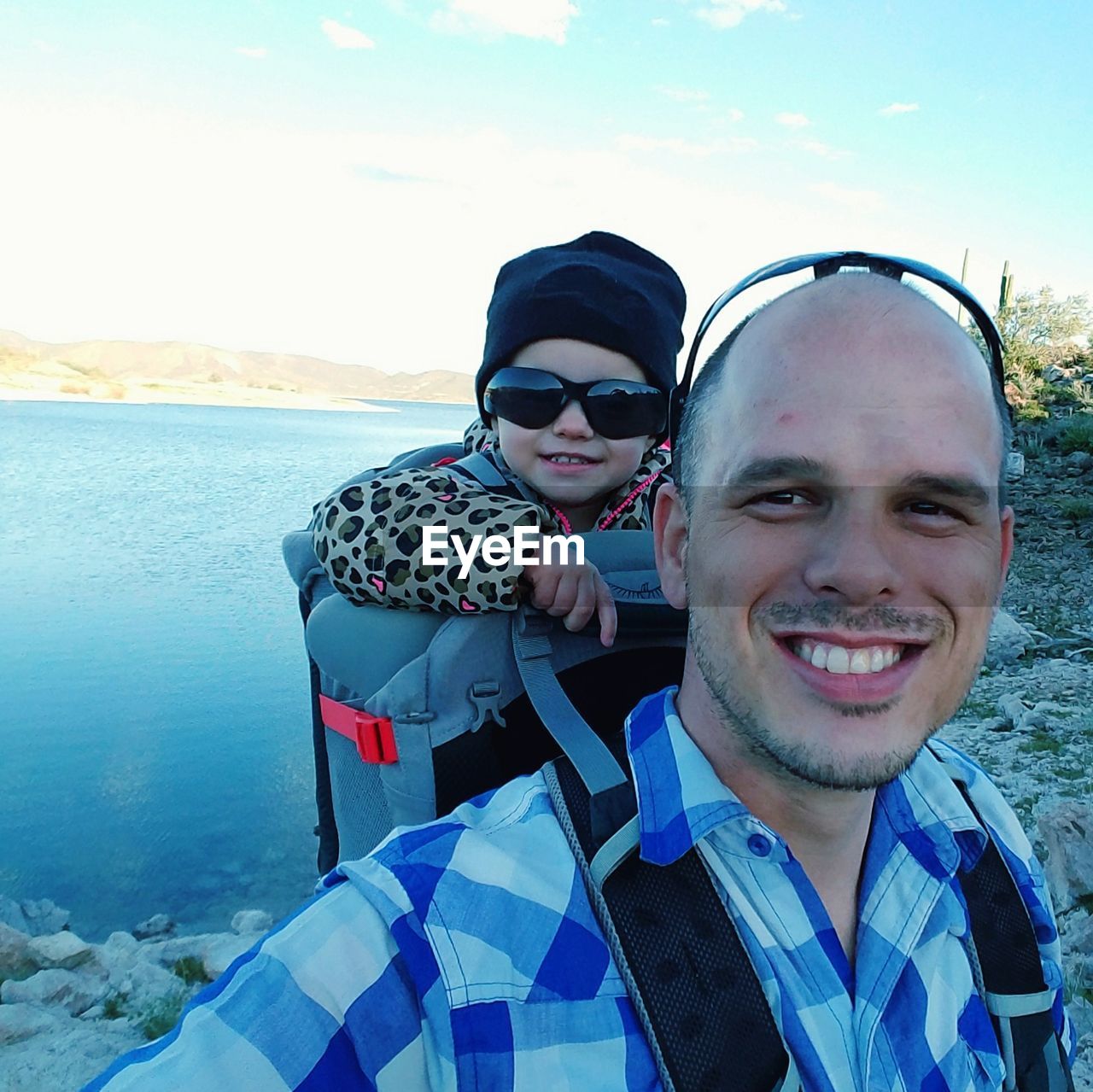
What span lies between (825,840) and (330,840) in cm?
144

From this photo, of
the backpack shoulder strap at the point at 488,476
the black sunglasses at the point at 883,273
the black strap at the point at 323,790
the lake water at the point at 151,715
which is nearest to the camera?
the black sunglasses at the point at 883,273

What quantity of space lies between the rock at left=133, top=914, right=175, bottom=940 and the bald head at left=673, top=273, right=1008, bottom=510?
375 cm

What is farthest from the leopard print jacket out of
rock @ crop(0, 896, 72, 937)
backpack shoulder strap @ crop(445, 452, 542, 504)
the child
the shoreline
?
the shoreline

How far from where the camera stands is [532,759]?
5.82 feet

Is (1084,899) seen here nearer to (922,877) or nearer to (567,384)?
(922,877)

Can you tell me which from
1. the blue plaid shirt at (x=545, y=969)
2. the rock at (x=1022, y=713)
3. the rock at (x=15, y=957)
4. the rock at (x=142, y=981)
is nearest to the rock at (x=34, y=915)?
the rock at (x=15, y=957)

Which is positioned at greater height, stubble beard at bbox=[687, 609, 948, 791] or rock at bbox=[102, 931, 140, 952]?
stubble beard at bbox=[687, 609, 948, 791]

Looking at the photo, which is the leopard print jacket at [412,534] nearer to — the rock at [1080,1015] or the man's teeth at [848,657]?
the man's teeth at [848,657]

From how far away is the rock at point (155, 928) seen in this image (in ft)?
13.2

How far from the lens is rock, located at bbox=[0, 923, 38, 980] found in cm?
350

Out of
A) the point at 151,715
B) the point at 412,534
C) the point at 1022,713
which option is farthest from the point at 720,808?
the point at 151,715

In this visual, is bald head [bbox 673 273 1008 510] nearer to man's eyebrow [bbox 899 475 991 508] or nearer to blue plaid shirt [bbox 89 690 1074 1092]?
man's eyebrow [bbox 899 475 991 508]

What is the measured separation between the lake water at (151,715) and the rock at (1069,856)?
3386mm

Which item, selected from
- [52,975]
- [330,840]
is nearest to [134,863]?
[52,975]
